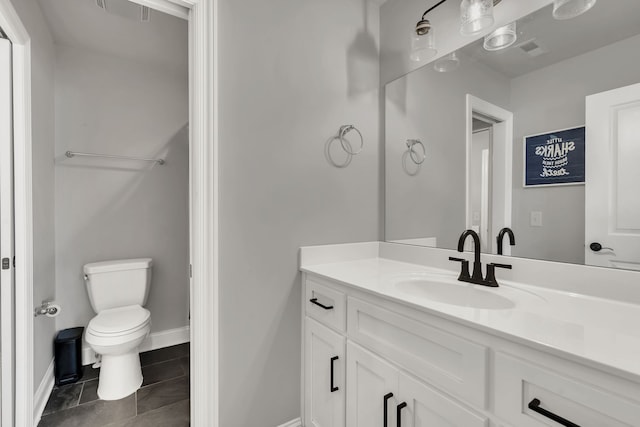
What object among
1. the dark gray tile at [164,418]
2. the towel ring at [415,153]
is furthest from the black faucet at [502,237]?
the dark gray tile at [164,418]

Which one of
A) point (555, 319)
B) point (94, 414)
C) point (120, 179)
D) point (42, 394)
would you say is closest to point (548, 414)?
point (555, 319)

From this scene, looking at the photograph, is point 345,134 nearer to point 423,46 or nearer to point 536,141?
point 423,46

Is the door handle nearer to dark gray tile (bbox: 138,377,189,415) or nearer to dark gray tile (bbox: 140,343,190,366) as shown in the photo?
dark gray tile (bbox: 138,377,189,415)

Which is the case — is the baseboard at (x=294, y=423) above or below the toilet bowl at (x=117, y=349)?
below

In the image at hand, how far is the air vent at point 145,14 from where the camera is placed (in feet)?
5.63

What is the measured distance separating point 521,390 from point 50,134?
2.80 m

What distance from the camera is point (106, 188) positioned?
7.59ft

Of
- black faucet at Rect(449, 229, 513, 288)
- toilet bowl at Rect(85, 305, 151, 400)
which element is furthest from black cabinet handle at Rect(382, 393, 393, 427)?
toilet bowl at Rect(85, 305, 151, 400)

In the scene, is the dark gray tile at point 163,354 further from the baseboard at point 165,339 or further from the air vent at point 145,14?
the air vent at point 145,14

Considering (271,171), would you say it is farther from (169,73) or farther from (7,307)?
(169,73)

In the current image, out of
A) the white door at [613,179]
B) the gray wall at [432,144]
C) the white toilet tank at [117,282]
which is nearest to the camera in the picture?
the white door at [613,179]

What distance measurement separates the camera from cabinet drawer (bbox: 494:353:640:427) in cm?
58

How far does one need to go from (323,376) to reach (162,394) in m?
1.18

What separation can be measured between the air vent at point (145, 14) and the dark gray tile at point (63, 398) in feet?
7.66
